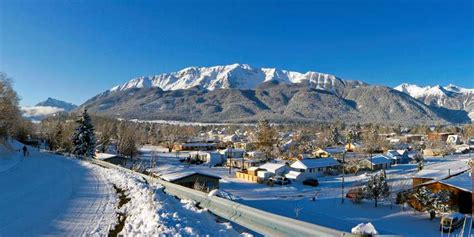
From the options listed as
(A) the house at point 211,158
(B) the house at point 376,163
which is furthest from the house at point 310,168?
(A) the house at point 211,158

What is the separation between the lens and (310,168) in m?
51.5

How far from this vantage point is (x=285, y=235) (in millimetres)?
5117

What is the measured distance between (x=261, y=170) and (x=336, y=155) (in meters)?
30.6

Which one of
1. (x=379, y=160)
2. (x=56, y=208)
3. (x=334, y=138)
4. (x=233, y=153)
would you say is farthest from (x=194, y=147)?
(x=56, y=208)

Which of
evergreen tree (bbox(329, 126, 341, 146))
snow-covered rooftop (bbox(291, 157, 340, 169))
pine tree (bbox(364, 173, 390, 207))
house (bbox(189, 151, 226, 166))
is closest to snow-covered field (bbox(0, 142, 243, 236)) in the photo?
pine tree (bbox(364, 173, 390, 207))

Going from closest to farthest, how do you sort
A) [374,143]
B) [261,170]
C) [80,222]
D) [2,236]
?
[2,236]
[80,222]
[261,170]
[374,143]

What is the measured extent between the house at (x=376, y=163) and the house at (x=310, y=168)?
18.6 ft

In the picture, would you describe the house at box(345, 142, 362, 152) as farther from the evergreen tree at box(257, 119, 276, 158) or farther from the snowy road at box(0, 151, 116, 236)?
the snowy road at box(0, 151, 116, 236)

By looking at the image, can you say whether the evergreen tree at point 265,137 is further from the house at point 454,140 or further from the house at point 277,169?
the house at point 454,140

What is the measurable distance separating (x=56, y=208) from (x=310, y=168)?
151 ft

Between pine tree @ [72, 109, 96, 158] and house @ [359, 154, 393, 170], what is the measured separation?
45308 millimetres

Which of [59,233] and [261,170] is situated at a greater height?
[59,233]

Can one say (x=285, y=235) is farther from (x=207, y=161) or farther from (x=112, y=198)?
(x=207, y=161)

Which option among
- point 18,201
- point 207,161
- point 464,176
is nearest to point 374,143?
point 207,161
